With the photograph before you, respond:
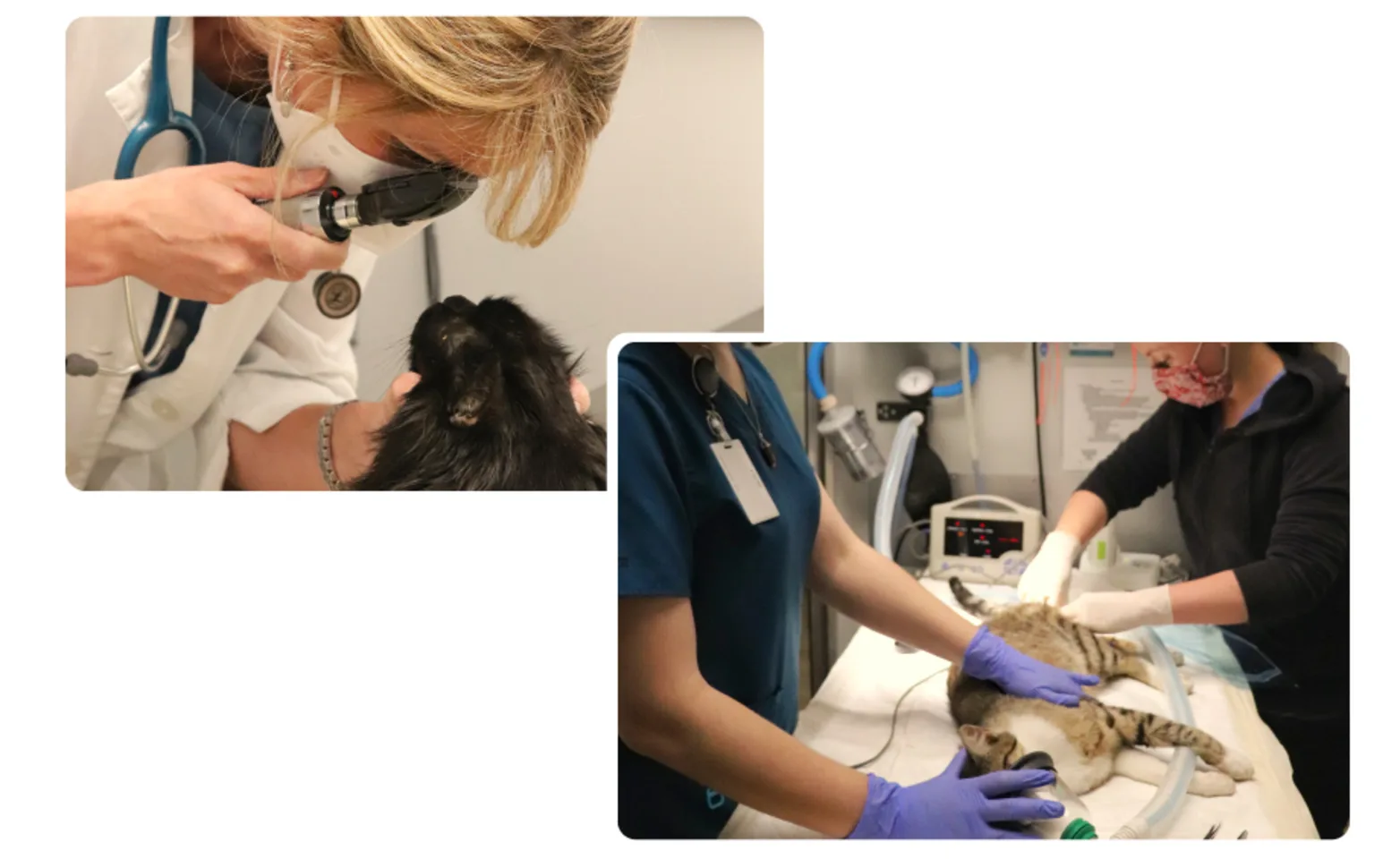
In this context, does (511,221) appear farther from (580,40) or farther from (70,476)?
(70,476)

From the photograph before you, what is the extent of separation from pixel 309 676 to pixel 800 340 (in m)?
0.67

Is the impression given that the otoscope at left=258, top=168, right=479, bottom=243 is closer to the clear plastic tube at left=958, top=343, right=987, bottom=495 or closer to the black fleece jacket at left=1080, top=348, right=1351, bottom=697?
the clear plastic tube at left=958, top=343, right=987, bottom=495

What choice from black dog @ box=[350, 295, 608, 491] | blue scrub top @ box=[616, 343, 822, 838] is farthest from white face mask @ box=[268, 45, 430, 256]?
blue scrub top @ box=[616, 343, 822, 838]

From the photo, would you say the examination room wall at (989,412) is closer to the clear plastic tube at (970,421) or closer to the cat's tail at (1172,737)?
the clear plastic tube at (970,421)

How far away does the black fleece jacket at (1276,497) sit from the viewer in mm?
1312

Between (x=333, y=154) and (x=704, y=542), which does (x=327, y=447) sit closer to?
(x=333, y=154)

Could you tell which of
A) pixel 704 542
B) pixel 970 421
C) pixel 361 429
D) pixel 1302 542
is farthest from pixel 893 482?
pixel 361 429

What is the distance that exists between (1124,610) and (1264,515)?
0.57ft

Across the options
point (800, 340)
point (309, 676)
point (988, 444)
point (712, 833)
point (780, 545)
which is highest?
point (800, 340)

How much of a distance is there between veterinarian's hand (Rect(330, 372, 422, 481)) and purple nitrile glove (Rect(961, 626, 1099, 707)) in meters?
0.70

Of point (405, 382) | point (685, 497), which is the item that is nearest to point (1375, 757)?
point (685, 497)

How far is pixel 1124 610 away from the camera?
1327 millimetres

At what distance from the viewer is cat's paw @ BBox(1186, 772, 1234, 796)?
1307 millimetres

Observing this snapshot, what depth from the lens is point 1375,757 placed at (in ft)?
4.47
